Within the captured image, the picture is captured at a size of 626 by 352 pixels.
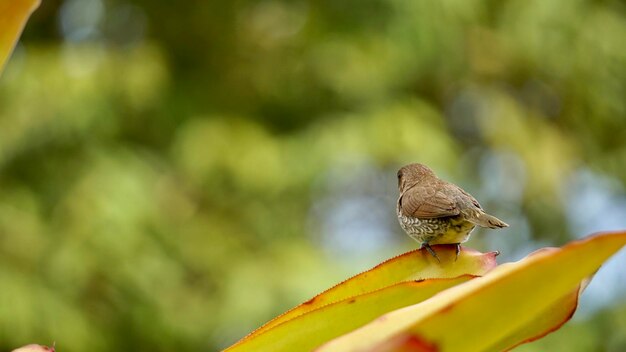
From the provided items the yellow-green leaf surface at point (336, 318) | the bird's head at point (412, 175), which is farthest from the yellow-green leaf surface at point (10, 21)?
the bird's head at point (412, 175)

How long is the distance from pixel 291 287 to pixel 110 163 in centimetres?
121

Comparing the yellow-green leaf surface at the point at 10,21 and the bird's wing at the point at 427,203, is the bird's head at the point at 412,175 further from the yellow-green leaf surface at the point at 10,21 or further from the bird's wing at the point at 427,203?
the yellow-green leaf surface at the point at 10,21

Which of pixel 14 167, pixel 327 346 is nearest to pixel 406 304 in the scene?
pixel 327 346

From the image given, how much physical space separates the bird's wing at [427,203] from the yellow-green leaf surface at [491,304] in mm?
1015

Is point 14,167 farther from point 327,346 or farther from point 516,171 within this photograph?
point 327,346

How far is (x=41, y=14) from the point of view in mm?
6207

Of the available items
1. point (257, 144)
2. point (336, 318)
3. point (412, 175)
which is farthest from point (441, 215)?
point (257, 144)

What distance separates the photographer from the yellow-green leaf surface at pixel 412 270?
0.95m

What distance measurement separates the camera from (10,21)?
0.71 meters

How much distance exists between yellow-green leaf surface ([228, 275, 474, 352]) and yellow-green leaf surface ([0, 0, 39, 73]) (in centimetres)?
32

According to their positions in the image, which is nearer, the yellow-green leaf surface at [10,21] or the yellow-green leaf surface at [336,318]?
the yellow-green leaf surface at [10,21]

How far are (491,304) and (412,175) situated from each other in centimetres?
137

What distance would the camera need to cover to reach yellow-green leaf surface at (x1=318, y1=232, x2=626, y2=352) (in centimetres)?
66

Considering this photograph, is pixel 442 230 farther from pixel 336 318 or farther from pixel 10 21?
pixel 10 21
